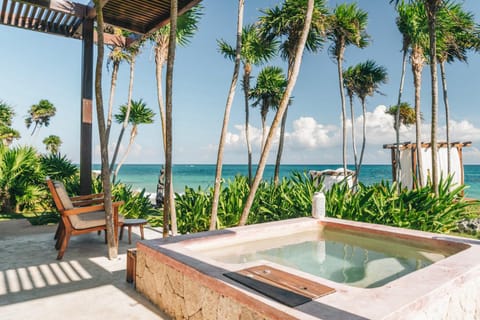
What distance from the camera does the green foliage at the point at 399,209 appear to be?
15.4 feet

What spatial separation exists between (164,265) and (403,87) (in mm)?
11065

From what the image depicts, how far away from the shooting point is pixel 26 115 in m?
31.8

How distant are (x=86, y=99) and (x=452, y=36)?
9.61 m

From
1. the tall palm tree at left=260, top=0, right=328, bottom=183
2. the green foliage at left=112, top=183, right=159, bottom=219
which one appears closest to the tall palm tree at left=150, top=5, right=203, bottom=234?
the green foliage at left=112, top=183, right=159, bottom=219

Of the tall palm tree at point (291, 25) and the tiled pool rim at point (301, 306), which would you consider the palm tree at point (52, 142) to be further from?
the tiled pool rim at point (301, 306)

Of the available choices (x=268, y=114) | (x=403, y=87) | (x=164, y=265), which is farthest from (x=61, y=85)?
(x=164, y=265)

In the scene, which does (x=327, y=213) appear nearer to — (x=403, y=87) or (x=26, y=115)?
(x=403, y=87)

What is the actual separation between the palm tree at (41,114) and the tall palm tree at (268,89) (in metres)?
27.8

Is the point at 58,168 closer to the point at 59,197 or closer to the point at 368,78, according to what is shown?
the point at 59,197

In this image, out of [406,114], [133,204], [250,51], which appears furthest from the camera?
[406,114]

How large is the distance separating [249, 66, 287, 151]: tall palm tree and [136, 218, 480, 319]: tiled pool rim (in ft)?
30.6

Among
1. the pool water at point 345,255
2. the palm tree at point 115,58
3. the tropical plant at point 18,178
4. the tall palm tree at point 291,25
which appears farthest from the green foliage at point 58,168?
the pool water at point 345,255

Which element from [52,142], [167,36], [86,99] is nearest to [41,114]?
[52,142]

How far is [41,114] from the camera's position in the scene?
3147cm
